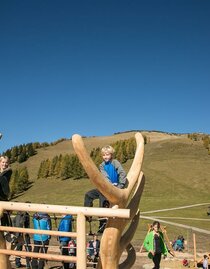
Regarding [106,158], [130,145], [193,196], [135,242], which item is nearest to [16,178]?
[130,145]

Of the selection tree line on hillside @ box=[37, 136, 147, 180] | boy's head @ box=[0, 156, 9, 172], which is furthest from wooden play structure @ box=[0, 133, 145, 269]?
tree line on hillside @ box=[37, 136, 147, 180]

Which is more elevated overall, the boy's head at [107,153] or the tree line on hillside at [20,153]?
the tree line on hillside at [20,153]

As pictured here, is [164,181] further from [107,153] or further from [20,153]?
[107,153]

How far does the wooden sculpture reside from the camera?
15.5 ft

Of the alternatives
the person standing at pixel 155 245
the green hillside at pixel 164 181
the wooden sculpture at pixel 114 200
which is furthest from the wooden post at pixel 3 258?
the green hillside at pixel 164 181

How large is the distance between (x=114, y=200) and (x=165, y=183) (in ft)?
233

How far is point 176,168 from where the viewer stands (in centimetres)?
8644

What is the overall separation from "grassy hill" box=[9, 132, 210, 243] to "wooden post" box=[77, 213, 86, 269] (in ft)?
114

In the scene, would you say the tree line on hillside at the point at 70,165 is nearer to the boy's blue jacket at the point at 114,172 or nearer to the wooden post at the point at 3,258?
the boy's blue jacket at the point at 114,172

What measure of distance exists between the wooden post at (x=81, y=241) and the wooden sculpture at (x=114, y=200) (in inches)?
11.2

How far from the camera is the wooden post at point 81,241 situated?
5.18m

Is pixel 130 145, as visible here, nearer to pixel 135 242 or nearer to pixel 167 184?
pixel 167 184

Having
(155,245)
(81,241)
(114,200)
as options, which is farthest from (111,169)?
(155,245)

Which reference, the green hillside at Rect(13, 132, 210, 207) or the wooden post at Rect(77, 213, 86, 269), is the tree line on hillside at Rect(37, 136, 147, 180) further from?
the wooden post at Rect(77, 213, 86, 269)
